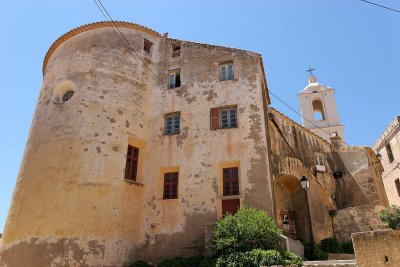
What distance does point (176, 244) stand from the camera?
1728 cm

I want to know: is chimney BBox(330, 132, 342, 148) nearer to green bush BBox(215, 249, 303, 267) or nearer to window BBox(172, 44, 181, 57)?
window BBox(172, 44, 181, 57)

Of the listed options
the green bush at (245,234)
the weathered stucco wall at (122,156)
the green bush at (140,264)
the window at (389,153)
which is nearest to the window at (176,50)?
the weathered stucco wall at (122,156)

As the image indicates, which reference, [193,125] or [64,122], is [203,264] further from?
[64,122]

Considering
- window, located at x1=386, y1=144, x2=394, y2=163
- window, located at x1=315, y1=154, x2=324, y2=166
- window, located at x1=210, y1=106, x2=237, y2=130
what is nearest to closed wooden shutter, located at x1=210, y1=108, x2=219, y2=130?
window, located at x1=210, y1=106, x2=237, y2=130

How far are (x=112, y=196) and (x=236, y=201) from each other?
20.5 feet

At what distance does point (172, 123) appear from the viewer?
68.6ft

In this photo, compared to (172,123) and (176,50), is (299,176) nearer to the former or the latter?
(172,123)

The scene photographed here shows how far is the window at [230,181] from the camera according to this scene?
58.6ft

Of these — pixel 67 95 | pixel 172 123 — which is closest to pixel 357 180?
pixel 172 123

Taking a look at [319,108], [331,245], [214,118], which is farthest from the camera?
[319,108]

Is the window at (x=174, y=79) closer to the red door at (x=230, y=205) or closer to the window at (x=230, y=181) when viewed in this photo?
the window at (x=230, y=181)

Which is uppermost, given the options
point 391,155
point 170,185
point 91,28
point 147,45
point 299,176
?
point 91,28

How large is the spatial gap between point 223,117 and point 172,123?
10.3 feet

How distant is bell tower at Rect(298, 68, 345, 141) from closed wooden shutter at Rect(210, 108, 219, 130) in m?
25.2
